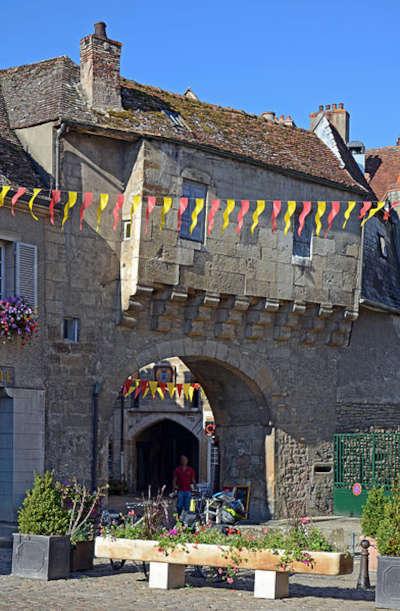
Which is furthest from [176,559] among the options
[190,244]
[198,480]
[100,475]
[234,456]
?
[198,480]

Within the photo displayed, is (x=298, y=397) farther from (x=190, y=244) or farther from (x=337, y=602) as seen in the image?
(x=337, y=602)

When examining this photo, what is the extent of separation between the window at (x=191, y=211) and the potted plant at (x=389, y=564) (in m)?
8.14

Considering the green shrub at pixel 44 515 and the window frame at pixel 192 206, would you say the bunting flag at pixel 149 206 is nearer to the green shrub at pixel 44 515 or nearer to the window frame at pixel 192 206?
the window frame at pixel 192 206

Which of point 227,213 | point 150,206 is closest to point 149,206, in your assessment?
point 150,206

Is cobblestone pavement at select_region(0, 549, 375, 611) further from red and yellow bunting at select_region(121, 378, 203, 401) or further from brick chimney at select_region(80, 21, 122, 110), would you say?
red and yellow bunting at select_region(121, 378, 203, 401)

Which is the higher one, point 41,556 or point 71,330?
point 71,330

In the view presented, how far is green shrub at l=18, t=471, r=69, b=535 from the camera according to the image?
1190 cm

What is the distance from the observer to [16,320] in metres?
15.9

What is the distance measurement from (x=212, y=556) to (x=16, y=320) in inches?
238

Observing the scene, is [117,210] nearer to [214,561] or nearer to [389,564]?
[214,561]

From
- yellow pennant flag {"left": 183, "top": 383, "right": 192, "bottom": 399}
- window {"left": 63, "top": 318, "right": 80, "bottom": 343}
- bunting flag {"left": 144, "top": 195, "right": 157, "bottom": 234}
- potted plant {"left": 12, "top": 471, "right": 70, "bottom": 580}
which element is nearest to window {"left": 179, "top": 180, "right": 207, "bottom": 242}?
bunting flag {"left": 144, "top": 195, "right": 157, "bottom": 234}

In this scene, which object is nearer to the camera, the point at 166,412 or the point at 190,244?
the point at 190,244

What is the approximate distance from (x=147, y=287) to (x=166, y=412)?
12635 millimetres

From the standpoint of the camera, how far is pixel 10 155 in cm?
1708
